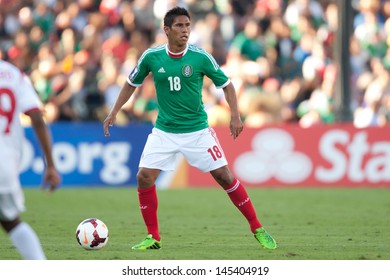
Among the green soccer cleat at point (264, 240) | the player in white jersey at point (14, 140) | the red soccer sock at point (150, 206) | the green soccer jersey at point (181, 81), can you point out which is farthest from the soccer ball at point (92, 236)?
the player in white jersey at point (14, 140)

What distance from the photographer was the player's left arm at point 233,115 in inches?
400

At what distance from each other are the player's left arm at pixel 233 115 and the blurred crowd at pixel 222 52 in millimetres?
8446

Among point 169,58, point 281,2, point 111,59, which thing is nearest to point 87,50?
point 111,59

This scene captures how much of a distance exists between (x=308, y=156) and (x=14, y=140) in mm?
11607

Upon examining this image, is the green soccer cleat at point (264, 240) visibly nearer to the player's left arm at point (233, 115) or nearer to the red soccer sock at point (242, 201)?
the red soccer sock at point (242, 201)

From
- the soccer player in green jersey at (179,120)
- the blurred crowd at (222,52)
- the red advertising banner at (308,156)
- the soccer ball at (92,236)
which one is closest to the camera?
the soccer ball at (92,236)

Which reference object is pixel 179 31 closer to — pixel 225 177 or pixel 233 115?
pixel 233 115

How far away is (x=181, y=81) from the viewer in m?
10.3

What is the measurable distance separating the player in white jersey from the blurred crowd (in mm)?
11470

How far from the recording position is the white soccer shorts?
1032cm

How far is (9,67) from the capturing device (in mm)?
7574

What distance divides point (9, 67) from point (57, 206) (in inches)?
321

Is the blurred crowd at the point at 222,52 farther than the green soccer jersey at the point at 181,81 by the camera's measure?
Yes

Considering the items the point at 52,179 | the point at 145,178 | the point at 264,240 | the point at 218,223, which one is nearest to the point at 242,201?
the point at 264,240
